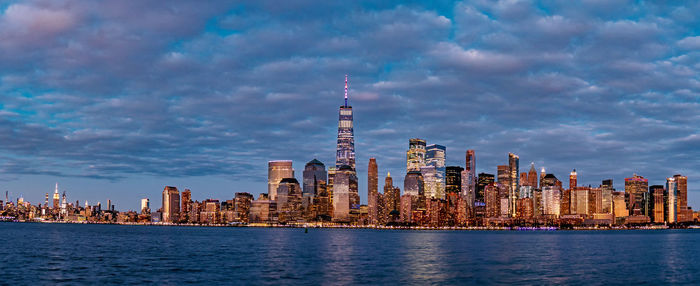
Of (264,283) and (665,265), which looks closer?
(264,283)

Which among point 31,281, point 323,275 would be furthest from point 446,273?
point 31,281

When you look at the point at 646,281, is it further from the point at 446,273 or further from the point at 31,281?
the point at 31,281

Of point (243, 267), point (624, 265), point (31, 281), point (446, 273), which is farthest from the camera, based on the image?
point (624, 265)

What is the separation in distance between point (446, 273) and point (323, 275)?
672 inches

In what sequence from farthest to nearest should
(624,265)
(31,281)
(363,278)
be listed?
1. (624,265)
2. (363,278)
3. (31,281)

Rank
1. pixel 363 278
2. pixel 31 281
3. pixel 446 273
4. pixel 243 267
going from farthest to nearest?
pixel 243 267
pixel 446 273
pixel 363 278
pixel 31 281

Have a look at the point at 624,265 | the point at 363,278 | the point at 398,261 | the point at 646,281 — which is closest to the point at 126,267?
the point at 363,278

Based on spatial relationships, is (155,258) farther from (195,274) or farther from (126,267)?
(195,274)

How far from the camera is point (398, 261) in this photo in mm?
108062

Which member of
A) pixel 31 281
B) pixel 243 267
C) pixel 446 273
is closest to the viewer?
pixel 31 281

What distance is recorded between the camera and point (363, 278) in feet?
256

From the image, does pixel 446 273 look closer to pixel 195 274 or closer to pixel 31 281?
pixel 195 274

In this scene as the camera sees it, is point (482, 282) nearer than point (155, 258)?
Yes

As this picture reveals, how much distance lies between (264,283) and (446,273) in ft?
87.1
